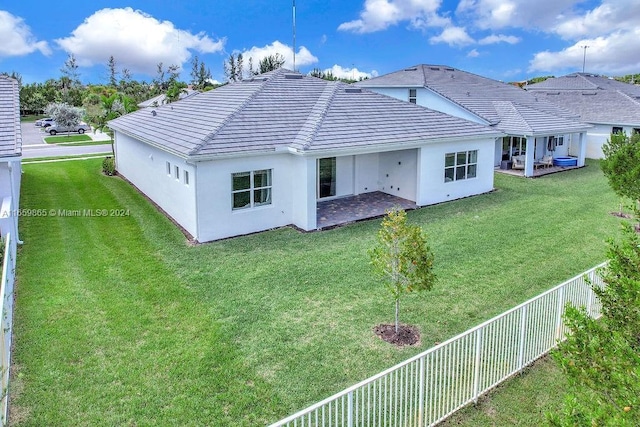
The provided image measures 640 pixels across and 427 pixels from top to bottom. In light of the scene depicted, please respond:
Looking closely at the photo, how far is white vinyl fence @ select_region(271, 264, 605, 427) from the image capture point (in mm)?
6926

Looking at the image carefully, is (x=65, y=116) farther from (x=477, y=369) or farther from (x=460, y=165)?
(x=477, y=369)

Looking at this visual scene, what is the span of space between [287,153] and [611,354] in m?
13.1

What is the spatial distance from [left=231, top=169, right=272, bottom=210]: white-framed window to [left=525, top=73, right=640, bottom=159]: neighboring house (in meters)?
23.5

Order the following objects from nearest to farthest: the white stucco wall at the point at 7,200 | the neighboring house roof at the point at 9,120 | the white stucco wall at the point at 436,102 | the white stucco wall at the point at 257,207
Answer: the white stucco wall at the point at 7,200, the neighboring house roof at the point at 9,120, the white stucco wall at the point at 257,207, the white stucco wall at the point at 436,102

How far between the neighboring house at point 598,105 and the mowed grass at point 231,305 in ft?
58.0

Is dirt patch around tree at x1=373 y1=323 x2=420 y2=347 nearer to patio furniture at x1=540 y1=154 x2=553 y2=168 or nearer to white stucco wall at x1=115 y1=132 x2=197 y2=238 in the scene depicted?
white stucco wall at x1=115 y1=132 x2=197 y2=238

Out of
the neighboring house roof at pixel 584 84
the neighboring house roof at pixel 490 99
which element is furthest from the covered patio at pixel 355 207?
the neighboring house roof at pixel 584 84

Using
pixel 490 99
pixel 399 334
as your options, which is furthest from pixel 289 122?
pixel 490 99

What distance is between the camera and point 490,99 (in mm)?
32781

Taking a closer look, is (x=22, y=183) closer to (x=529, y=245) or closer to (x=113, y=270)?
(x=113, y=270)

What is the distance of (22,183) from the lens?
78.6ft

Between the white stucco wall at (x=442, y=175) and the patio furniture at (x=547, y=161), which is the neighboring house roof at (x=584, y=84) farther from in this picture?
the white stucco wall at (x=442, y=175)

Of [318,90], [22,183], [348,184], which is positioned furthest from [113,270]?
[22,183]

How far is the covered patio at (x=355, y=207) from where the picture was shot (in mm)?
17672
